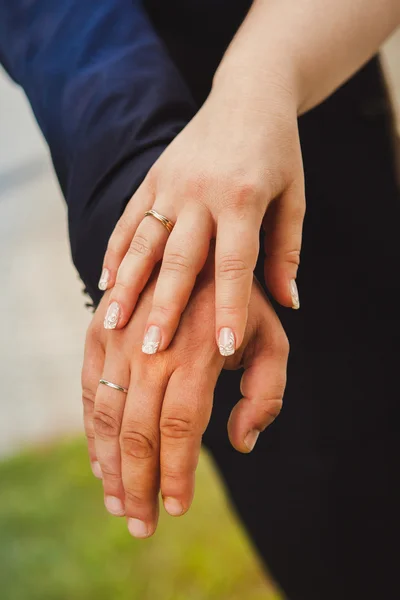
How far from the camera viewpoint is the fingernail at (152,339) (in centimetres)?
60

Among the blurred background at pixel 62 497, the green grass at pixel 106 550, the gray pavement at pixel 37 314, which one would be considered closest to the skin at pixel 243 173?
the blurred background at pixel 62 497

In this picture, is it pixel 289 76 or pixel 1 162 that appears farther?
pixel 1 162

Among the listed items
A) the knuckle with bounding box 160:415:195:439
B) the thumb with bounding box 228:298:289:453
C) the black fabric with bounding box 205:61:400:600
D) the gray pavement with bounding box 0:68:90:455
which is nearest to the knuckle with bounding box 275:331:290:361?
the thumb with bounding box 228:298:289:453

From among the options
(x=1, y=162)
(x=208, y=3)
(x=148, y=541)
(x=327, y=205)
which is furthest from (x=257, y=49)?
(x=1, y=162)

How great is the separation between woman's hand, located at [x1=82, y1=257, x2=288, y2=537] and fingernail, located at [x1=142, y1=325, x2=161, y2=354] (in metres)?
0.01

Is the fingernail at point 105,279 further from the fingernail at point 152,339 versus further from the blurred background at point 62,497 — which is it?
the blurred background at point 62,497

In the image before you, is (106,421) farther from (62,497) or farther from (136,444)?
(62,497)

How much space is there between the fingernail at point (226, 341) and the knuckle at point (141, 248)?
12 centimetres

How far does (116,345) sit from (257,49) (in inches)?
14.1

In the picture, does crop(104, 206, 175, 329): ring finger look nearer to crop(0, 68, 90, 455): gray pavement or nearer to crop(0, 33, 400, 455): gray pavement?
crop(0, 33, 400, 455): gray pavement

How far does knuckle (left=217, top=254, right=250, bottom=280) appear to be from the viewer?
58 centimetres

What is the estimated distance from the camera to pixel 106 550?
165cm

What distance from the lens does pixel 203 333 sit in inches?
24.1

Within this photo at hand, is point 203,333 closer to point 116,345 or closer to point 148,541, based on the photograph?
point 116,345
